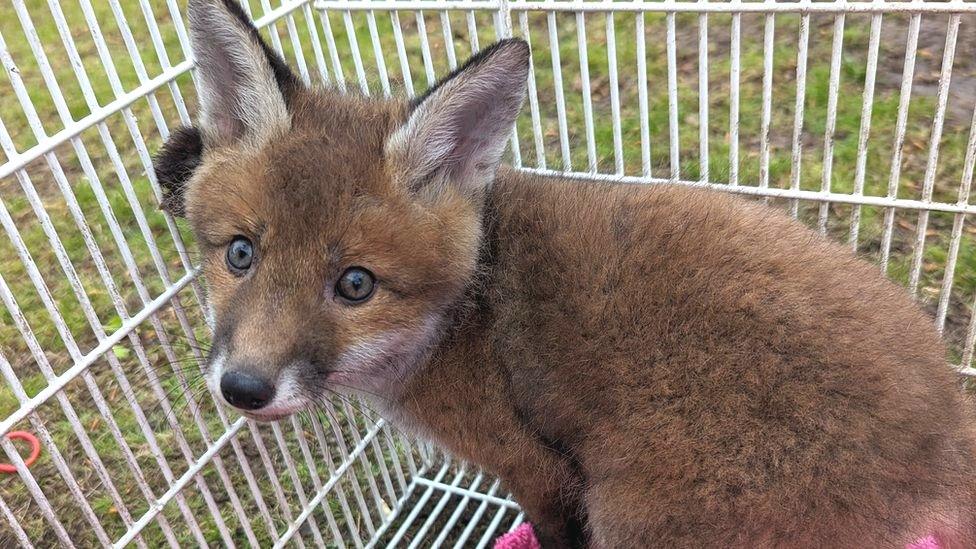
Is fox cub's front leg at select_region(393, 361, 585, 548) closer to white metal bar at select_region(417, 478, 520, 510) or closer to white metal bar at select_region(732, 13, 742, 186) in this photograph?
white metal bar at select_region(417, 478, 520, 510)

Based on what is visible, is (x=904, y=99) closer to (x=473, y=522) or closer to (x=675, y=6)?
(x=675, y=6)

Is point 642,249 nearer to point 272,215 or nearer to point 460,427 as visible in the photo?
point 460,427

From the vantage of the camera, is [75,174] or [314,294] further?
[75,174]

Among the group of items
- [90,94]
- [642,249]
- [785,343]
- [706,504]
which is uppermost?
[90,94]

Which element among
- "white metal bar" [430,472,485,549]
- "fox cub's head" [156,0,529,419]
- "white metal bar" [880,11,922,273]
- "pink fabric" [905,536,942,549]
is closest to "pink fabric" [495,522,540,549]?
"white metal bar" [430,472,485,549]

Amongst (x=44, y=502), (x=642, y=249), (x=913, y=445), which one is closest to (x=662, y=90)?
(x=642, y=249)

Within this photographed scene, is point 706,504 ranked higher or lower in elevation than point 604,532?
higher

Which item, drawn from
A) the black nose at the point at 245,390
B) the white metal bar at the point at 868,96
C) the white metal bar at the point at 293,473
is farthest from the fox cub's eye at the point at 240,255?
the white metal bar at the point at 868,96

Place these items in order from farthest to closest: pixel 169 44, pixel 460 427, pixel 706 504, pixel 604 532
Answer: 1. pixel 169 44
2. pixel 460 427
3. pixel 604 532
4. pixel 706 504
